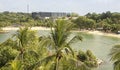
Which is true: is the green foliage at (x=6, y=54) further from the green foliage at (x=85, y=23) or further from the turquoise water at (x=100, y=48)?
the green foliage at (x=85, y=23)

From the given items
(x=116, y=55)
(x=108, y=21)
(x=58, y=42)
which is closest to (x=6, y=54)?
(x=58, y=42)

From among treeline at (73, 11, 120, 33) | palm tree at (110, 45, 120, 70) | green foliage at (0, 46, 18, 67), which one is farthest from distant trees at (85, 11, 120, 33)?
palm tree at (110, 45, 120, 70)

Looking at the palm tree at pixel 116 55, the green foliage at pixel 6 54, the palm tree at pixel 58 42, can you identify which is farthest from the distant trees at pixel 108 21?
Result: the palm tree at pixel 58 42

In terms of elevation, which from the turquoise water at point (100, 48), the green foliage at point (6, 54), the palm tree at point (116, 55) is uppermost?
the palm tree at point (116, 55)

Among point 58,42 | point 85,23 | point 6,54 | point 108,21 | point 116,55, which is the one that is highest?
point 58,42

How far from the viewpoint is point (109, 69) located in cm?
3644

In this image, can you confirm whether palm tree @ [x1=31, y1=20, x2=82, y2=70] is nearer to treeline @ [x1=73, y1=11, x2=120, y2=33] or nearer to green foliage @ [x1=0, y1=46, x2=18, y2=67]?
green foliage @ [x1=0, y1=46, x2=18, y2=67]

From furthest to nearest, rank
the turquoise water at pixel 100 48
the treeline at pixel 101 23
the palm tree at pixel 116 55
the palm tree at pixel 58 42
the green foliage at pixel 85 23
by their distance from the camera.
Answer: the green foliage at pixel 85 23 → the treeline at pixel 101 23 → the turquoise water at pixel 100 48 → the palm tree at pixel 116 55 → the palm tree at pixel 58 42

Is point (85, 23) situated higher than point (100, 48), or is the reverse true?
point (85, 23)

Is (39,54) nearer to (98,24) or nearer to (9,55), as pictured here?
(9,55)

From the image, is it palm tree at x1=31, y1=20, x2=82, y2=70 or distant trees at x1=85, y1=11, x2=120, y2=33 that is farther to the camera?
distant trees at x1=85, y1=11, x2=120, y2=33

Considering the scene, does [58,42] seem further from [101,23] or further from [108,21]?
[108,21]

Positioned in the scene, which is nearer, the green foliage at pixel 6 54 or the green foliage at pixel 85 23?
the green foliage at pixel 6 54

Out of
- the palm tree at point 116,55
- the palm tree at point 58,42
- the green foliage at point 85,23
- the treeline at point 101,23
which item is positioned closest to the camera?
the palm tree at point 58,42
